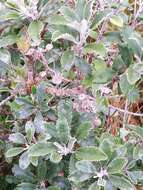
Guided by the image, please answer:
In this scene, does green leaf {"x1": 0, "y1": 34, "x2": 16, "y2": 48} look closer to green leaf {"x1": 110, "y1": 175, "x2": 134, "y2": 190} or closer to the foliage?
the foliage

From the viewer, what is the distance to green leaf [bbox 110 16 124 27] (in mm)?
1256

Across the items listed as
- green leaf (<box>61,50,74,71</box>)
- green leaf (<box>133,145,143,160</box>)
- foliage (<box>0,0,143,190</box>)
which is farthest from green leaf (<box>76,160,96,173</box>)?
green leaf (<box>61,50,74,71</box>)

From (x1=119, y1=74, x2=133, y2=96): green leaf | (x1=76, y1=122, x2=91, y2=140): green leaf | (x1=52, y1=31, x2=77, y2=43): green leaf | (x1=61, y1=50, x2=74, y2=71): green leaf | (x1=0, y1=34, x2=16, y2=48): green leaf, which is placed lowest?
(x1=76, y1=122, x2=91, y2=140): green leaf

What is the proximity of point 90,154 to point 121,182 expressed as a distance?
0.36 feet

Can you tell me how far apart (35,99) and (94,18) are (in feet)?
0.96

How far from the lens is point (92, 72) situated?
1.31 meters

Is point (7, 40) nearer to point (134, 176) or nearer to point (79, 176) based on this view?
point (79, 176)

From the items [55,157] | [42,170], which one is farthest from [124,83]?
[42,170]

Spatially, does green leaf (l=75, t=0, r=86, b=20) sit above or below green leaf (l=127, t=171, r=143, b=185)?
above

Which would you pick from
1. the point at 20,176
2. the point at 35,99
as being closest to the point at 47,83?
the point at 35,99

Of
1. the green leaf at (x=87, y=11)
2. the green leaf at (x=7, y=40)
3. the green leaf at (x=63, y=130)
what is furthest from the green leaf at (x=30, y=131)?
the green leaf at (x=87, y=11)

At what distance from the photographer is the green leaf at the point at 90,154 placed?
3.87 feet

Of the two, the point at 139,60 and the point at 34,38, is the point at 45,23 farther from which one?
the point at 139,60

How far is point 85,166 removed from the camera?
1.21 meters
